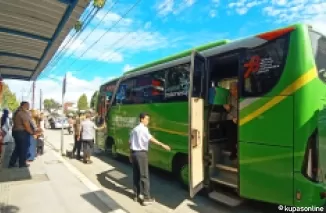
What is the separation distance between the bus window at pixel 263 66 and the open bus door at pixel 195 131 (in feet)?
3.00

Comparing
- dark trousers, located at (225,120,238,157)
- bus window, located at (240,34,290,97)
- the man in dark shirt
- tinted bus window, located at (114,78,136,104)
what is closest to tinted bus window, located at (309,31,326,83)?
bus window, located at (240,34,290,97)

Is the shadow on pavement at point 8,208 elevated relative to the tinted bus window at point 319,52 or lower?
lower

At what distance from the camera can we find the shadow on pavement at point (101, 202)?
224 inches

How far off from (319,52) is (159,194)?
14.9 ft

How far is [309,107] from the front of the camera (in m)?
4.62

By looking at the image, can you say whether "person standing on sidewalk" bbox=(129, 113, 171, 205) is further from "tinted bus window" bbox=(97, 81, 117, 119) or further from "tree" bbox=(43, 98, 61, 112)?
"tree" bbox=(43, 98, 61, 112)

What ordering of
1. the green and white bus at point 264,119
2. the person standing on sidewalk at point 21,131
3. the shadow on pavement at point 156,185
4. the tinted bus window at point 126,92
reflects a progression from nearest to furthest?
the green and white bus at point 264,119, the shadow on pavement at point 156,185, the person standing on sidewalk at point 21,131, the tinted bus window at point 126,92

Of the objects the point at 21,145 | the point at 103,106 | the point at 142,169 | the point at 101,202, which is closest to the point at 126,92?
the point at 103,106

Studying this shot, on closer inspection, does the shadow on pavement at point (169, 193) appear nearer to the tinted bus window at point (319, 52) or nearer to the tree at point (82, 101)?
the tinted bus window at point (319, 52)

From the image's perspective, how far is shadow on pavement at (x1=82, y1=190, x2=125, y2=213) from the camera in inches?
224

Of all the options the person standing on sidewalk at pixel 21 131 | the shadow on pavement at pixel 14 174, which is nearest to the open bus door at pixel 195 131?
the shadow on pavement at pixel 14 174

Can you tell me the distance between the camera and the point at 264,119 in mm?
5062

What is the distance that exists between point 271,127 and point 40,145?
10137 mm

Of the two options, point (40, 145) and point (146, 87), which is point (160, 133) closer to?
point (146, 87)
